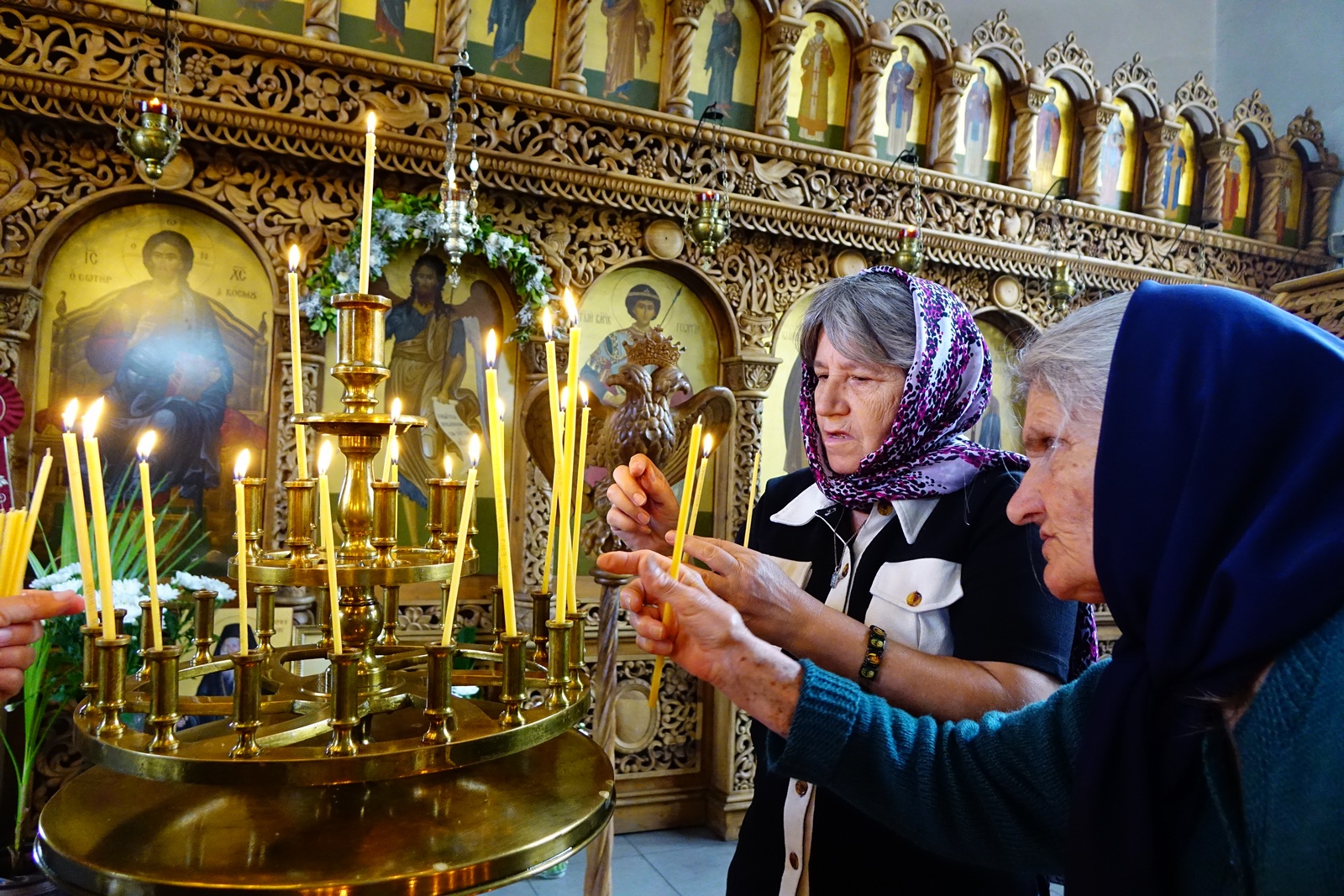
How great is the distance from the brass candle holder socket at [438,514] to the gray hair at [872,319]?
827 mm

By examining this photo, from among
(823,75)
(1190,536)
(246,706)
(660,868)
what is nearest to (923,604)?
(1190,536)

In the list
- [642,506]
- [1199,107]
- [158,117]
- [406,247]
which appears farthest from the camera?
[1199,107]

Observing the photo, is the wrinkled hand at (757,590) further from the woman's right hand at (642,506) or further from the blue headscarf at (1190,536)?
the blue headscarf at (1190,536)

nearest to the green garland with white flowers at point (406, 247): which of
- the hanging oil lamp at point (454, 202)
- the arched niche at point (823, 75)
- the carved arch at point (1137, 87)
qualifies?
the hanging oil lamp at point (454, 202)

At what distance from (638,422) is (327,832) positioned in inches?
95.4

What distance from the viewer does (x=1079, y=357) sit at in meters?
0.95

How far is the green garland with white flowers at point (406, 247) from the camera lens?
310 cm

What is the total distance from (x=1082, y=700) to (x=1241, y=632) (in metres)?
0.32

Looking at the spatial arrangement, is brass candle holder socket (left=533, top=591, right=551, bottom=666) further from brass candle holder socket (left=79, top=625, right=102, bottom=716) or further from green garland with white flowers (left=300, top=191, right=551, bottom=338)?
green garland with white flowers (left=300, top=191, right=551, bottom=338)

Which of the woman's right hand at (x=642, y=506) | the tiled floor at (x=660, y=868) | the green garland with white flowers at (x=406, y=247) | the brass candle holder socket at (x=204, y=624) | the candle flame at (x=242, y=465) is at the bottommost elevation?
the tiled floor at (x=660, y=868)

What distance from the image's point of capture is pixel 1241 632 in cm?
69

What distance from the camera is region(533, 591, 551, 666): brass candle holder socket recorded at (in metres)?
0.91

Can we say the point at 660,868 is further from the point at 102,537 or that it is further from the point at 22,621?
the point at 102,537

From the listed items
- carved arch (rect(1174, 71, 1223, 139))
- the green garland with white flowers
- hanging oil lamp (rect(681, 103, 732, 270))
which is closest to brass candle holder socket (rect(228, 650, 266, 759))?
the green garland with white flowers
